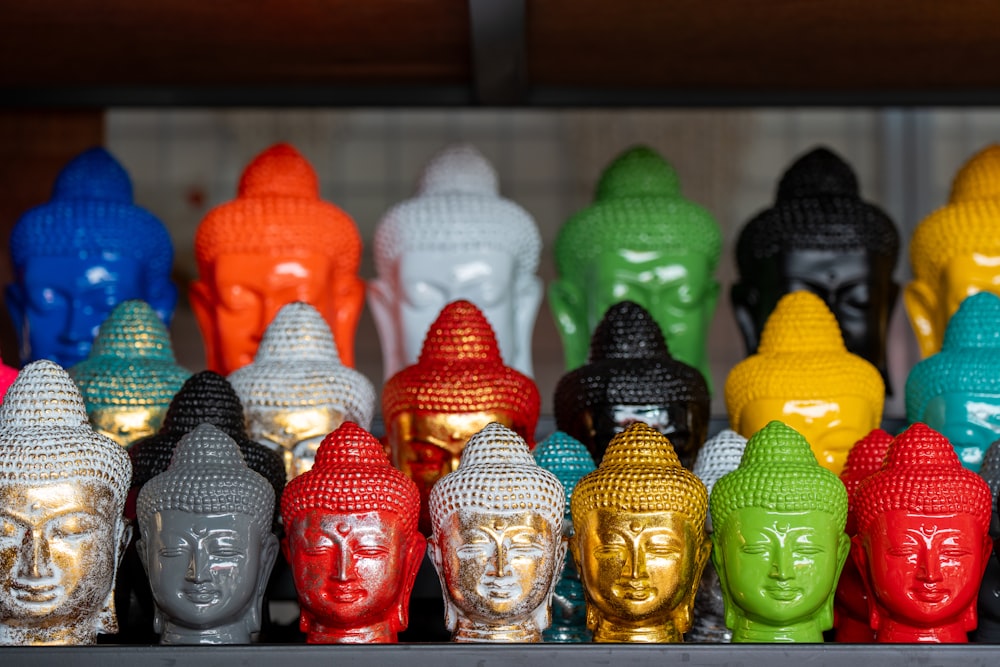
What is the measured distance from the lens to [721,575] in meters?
1.54

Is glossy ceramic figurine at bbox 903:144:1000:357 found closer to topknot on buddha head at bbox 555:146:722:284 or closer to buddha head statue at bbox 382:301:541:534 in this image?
topknot on buddha head at bbox 555:146:722:284

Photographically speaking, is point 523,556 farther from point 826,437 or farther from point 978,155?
point 978,155

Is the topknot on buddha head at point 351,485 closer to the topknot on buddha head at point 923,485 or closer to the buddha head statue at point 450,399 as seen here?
the buddha head statue at point 450,399

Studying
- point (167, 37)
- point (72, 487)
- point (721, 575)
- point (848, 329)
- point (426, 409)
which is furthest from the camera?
point (848, 329)

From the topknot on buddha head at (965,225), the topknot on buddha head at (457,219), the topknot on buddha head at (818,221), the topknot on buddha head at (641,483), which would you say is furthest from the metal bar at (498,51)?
the topknot on buddha head at (965,225)

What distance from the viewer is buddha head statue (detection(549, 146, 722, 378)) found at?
6.90ft

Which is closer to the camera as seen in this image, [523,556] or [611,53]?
[523,556]

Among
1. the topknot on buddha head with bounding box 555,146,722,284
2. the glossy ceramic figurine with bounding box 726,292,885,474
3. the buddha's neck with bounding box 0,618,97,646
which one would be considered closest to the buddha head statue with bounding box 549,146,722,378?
the topknot on buddha head with bounding box 555,146,722,284

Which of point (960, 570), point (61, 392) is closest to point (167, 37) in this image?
point (61, 392)

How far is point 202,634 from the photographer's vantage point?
1458 mm

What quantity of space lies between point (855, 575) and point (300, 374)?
73cm

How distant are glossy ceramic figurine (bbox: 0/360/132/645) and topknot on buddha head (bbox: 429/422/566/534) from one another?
361 mm

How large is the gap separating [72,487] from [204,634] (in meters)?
0.21

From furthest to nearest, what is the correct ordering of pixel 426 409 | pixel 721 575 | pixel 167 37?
1. pixel 167 37
2. pixel 426 409
3. pixel 721 575
